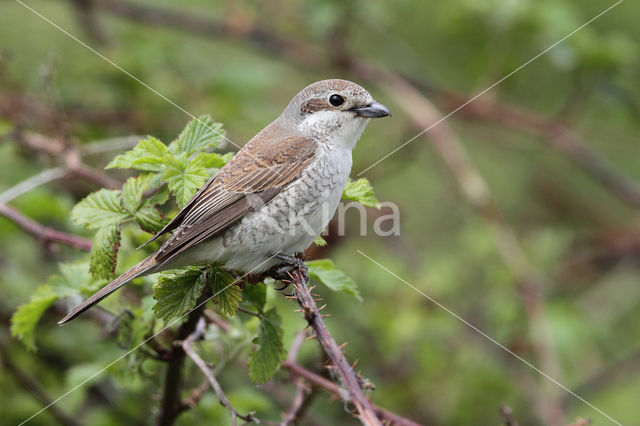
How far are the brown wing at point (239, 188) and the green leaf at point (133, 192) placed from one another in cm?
14

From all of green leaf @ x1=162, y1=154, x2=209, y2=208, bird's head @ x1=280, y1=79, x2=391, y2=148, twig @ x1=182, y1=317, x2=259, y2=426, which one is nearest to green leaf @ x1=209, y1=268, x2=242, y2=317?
twig @ x1=182, y1=317, x2=259, y2=426

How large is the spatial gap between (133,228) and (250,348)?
0.73 metres

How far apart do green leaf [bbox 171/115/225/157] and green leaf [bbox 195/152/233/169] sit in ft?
0.19

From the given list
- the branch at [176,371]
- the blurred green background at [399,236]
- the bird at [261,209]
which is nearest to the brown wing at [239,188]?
the bird at [261,209]

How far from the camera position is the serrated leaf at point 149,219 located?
231 centimetres

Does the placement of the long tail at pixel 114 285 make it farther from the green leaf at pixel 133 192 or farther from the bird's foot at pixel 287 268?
the bird's foot at pixel 287 268

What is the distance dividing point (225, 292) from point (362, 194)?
0.67m

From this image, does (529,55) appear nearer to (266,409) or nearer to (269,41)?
(269,41)

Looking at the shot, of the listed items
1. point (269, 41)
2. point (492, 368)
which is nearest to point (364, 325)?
point (492, 368)

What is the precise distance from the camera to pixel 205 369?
6.56ft

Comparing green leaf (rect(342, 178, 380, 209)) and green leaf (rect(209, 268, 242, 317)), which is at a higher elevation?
green leaf (rect(342, 178, 380, 209))

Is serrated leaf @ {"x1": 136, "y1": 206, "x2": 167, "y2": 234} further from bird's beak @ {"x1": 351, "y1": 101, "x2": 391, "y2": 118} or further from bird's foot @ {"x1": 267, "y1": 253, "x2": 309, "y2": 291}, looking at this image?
bird's beak @ {"x1": 351, "y1": 101, "x2": 391, "y2": 118}

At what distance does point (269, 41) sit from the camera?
521cm

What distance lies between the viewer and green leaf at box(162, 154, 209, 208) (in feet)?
7.34
